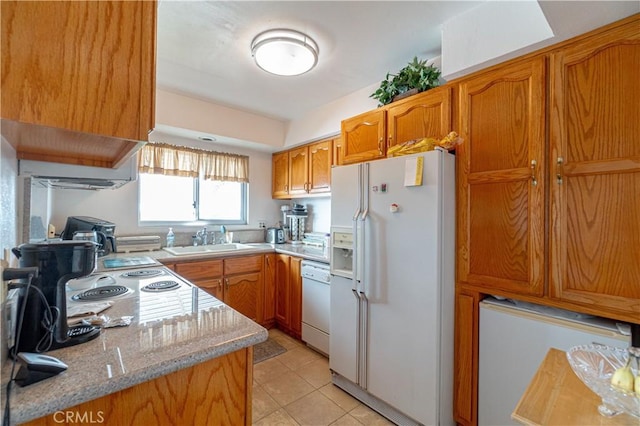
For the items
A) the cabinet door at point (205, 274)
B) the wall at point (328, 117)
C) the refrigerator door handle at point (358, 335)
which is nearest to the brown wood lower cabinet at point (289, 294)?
the cabinet door at point (205, 274)

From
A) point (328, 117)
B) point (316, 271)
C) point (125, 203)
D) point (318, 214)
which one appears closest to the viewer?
point (316, 271)

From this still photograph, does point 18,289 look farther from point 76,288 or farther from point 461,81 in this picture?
point 461,81

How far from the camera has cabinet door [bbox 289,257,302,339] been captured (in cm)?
284

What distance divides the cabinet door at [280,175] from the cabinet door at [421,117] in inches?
72.5

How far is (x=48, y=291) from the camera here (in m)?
0.78

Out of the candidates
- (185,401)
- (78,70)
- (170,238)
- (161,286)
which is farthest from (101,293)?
(170,238)

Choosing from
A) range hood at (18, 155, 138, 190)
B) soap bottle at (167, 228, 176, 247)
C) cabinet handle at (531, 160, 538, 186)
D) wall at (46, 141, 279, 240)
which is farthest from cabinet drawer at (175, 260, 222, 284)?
cabinet handle at (531, 160, 538, 186)

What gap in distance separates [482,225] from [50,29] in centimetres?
189

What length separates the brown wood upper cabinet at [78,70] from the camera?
1.93 ft

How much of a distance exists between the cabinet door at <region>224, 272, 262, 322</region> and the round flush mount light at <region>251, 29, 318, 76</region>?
6.57 ft

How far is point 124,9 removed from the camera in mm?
704

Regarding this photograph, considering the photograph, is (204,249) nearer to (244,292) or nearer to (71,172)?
(244,292)

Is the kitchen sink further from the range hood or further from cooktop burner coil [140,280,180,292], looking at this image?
the range hood

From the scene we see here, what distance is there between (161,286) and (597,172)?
85.8 inches
